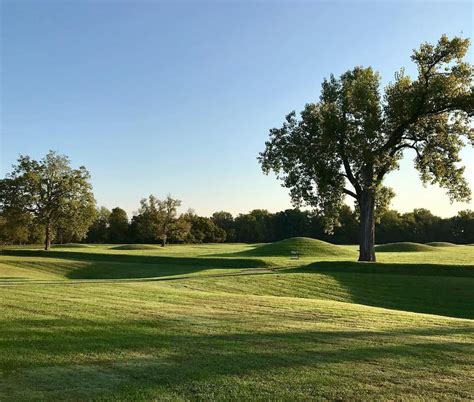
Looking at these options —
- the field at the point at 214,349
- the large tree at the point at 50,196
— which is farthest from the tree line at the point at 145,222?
the field at the point at 214,349

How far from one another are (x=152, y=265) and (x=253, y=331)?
26164mm

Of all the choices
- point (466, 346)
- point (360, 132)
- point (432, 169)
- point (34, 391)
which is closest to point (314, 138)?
point (360, 132)

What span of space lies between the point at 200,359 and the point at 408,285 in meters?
19.7

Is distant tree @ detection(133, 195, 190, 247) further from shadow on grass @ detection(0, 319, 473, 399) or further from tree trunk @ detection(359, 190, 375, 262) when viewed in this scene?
shadow on grass @ detection(0, 319, 473, 399)

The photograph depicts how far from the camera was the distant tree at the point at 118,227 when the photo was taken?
96000 mm

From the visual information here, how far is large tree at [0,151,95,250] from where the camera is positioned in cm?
5188

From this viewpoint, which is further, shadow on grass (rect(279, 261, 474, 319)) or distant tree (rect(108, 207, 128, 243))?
distant tree (rect(108, 207, 128, 243))

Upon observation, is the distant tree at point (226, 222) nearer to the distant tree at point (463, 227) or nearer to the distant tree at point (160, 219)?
the distant tree at point (160, 219)

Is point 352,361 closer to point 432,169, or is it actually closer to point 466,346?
point 466,346

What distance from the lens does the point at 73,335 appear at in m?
8.80

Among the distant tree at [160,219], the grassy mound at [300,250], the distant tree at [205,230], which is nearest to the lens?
the grassy mound at [300,250]

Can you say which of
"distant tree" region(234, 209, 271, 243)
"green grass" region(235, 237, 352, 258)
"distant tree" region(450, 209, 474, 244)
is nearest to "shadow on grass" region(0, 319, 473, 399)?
"green grass" region(235, 237, 352, 258)

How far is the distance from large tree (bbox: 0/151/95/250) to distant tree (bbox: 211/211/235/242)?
189ft

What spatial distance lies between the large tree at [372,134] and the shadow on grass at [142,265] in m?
7.41
